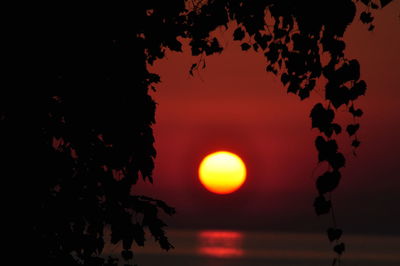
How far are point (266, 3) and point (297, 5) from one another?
54 centimetres

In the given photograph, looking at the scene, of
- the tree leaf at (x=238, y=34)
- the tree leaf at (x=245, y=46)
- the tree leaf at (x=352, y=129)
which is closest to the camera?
the tree leaf at (x=352, y=129)

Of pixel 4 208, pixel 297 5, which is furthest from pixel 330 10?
pixel 4 208

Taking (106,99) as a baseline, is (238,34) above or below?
above

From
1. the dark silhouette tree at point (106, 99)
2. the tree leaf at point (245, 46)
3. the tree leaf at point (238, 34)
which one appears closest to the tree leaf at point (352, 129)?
the dark silhouette tree at point (106, 99)

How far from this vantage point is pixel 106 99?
5234 millimetres

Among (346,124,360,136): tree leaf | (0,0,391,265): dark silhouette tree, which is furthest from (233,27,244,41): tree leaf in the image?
(346,124,360,136): tree leaf

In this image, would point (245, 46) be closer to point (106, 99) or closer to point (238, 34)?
point (238, 34)

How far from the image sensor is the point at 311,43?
4574 millimetres

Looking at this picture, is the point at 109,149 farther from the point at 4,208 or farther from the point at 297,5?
the point at 297,5

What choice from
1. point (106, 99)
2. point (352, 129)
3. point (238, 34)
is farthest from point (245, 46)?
point (352, 129)

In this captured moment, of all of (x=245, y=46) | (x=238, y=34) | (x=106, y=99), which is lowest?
(x=106, y=99)

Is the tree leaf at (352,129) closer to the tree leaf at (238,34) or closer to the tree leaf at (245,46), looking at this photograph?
the tree leaf at (238,34)

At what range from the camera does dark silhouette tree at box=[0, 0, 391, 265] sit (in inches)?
175

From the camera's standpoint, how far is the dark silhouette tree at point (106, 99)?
4.46 meters
